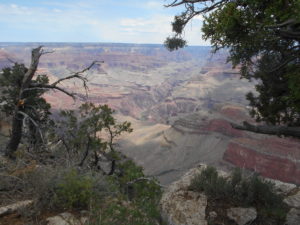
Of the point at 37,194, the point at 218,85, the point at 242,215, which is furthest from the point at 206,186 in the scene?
the point at 218,85

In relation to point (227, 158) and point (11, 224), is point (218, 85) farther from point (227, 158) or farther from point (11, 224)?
point (11, 224)

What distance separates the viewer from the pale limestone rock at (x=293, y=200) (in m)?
8.06

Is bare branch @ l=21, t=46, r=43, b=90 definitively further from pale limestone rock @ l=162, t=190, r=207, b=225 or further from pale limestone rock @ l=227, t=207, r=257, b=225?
pale limestone rock @ l=227, t=207, r=257, b=225

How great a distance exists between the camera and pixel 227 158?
58.6 m

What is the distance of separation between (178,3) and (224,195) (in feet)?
17.1

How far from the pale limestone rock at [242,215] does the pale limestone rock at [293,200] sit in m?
1.67

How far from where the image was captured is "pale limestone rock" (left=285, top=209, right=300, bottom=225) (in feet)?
23.3

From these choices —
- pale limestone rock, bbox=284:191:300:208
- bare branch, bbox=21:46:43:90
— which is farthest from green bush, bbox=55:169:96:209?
pale limestone rock, bbox=284:191:300:208

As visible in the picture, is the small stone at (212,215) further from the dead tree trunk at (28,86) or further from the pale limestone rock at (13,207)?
the dead tree trunk at (28,86)

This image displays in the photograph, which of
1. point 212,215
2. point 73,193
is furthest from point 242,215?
point 73,193

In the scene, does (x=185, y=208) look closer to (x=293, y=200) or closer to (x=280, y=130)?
(x=280, y=130)

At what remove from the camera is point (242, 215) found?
6.93 metres

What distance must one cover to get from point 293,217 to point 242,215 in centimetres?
148

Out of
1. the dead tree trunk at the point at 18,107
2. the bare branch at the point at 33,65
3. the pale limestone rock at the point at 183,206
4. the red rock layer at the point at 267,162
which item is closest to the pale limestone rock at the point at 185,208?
the pale limestone rock at the point at 183,206
